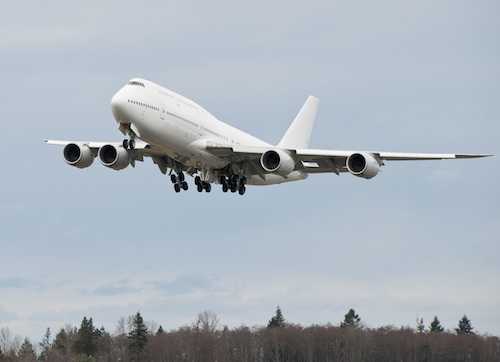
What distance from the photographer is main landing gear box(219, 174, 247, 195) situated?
79688mm

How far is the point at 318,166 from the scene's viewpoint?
81688mm

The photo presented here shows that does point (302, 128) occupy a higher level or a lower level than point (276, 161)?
higher

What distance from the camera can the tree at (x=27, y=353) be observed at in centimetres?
12001

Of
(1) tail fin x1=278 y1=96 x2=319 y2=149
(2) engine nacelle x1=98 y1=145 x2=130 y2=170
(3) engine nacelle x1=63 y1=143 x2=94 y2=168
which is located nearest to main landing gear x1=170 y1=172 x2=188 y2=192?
(2) engine nacelle x1=98 y1=145 x2=130 y2=170

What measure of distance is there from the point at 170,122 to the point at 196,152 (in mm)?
3011

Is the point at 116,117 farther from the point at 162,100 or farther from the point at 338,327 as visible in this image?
the point at 338,327

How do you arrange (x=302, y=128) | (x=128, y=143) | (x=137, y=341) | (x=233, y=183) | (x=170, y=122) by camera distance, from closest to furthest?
(x=170, y=122)
(x=128, y=143)
(x=233, y=183)
(x=302, y=128)
(x=137, y=341)

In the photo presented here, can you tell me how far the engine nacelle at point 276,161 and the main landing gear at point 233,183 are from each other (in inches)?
133

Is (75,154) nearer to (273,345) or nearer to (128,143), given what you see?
(128,143)

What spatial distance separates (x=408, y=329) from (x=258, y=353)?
14.9m

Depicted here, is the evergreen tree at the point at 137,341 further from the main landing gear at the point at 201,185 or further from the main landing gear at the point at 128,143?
the main landing gear at the point at 128,143

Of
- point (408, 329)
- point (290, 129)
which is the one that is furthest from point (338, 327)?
point (290, 129)

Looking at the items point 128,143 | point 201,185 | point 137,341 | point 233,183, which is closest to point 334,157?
point 233,183

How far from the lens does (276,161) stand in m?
76.6
